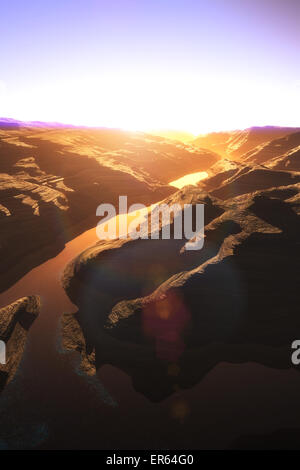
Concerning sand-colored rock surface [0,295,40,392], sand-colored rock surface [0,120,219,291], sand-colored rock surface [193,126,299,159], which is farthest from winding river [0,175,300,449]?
sand-colored rock surface [193,126,299,159]

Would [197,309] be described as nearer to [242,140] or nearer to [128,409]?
[128,409]

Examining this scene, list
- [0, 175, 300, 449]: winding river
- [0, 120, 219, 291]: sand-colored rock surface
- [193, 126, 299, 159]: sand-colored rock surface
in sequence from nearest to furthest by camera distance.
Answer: [0, 175, 300, 449]: winding river < [0, 120, 219, 291]: sand-colored rock surface < [193, 126, 299, 159]: sand-colored rock surface

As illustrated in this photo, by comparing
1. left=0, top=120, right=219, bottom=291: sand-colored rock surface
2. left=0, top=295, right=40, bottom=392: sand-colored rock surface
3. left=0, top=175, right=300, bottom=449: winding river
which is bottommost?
left=0, top=175, right=300, bottom=449: winding river

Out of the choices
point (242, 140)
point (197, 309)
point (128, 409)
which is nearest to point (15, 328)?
point (128, 409)

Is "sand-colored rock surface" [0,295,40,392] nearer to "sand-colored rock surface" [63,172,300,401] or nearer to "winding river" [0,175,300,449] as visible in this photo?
"winding river" [0,175,300,449]

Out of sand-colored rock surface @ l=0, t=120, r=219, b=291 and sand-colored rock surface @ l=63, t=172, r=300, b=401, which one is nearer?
sand-colored rock surface @ l=63, t=172, r=300, b=401

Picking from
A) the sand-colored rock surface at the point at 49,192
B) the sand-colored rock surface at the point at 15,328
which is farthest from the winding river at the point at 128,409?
the sand-colored rock surface at the point at 49,192

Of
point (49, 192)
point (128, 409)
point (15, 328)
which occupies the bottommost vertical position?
point (128, 409)
